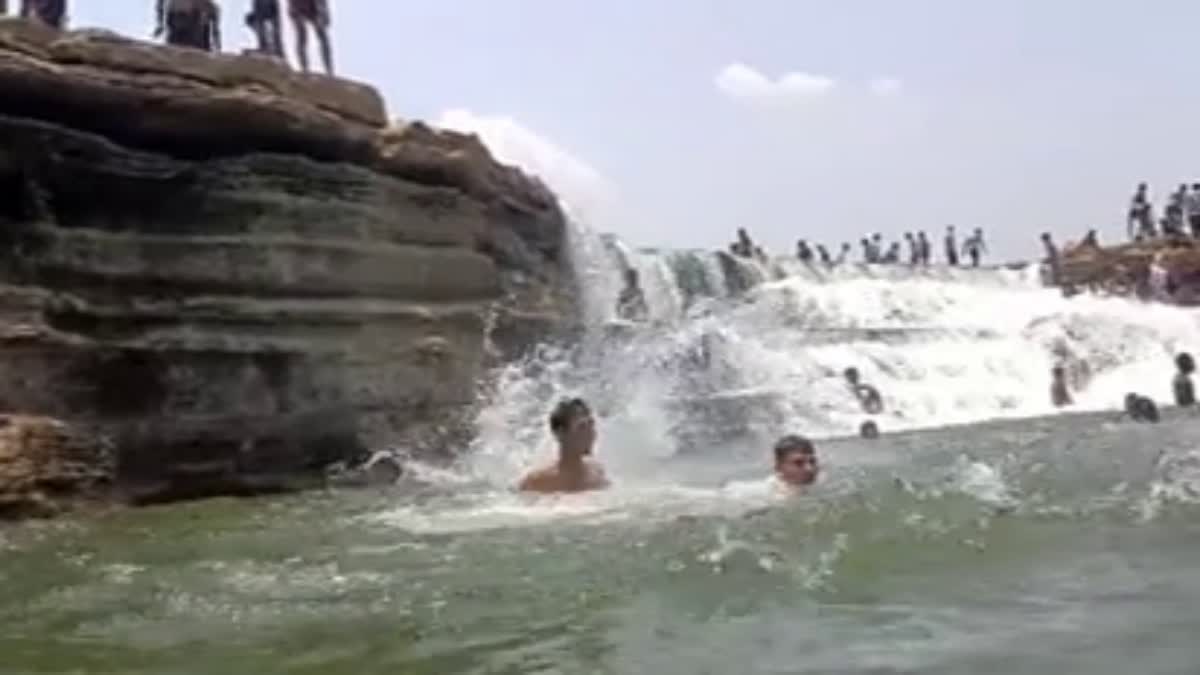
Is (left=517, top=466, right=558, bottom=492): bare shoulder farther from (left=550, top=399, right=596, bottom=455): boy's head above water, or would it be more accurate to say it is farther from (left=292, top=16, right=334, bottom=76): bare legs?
(left=292, top=16, right=334, bottom=76): bare legs

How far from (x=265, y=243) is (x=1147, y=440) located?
8.31m

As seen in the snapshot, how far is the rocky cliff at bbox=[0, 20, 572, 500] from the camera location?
44.8 ft

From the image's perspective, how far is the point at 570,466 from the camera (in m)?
10.9

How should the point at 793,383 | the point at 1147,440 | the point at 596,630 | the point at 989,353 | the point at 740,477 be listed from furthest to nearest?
the point at 989,353
the point at 793,383
the point at 1147,440
the point at 740,477
the point at 596,630

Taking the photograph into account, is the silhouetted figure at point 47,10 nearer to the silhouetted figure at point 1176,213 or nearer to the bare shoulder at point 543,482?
the bare shoulder at point 543,482

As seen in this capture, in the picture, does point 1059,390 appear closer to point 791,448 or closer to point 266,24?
point 266,24

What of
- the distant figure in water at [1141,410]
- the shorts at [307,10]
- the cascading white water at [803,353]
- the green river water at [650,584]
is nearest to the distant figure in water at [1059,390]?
the cascading white water at [803,353]

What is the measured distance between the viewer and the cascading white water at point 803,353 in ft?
69.4

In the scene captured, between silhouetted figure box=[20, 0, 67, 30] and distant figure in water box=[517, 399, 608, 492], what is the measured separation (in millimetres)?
7507

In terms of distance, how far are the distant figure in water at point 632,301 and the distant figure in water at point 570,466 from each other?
51.2 feet

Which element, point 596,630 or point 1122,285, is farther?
point 1122,285

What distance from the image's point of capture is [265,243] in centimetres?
1517

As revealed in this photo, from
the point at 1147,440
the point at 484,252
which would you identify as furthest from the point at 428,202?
the point at 1147,440

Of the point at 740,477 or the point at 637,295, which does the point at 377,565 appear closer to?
the point at 740,477
